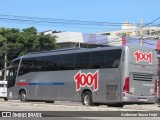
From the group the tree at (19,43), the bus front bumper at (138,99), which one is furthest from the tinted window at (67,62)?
the tree at (19,43)

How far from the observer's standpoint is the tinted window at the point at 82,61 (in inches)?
987

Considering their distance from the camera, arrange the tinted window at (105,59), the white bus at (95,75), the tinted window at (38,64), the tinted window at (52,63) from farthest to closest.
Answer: the tinted window at (38,64)
the tinted window at (52,63)
the tinted window at (105,59)
the white bus at (95,75)

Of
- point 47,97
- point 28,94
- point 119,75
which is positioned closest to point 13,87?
point 28,94

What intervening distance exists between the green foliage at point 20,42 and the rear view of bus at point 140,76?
31.1 m

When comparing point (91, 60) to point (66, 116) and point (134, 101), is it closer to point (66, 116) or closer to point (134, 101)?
point (134, 101)

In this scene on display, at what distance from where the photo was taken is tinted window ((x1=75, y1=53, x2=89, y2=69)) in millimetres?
25062

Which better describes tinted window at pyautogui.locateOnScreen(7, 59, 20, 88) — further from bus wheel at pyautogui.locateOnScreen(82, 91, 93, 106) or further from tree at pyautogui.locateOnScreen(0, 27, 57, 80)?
tree at pyautogui.locateOnScreen(0, 27, 57, 80)

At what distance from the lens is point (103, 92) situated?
79.1ft

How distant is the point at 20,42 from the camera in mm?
54156

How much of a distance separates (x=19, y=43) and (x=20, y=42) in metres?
0.27

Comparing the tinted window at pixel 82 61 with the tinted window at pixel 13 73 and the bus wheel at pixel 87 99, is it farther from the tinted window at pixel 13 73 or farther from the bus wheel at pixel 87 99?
the tinted window at pixel 13 73

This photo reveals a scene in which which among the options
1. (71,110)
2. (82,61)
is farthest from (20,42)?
(71,110)

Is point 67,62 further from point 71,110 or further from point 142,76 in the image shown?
point 71,110

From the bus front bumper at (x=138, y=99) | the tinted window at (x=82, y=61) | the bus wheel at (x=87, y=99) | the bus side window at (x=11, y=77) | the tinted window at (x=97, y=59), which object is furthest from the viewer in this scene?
the bus side window at (x=11, y=77)
